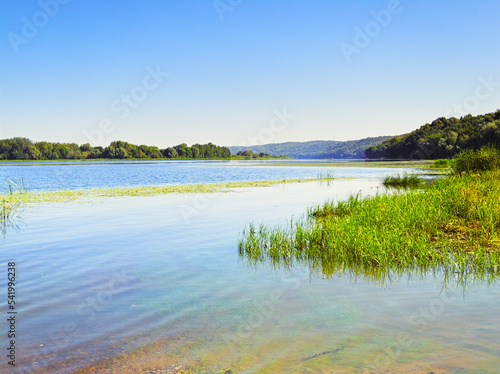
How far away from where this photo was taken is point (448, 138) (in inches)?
3991

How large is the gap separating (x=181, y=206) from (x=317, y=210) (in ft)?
24.1

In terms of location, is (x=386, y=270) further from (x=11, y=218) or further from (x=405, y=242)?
(x=11, y=218)

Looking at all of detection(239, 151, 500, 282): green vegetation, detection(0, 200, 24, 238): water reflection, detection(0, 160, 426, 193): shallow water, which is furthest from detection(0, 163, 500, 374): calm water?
detection(0, 160, 426, 193): shallow water

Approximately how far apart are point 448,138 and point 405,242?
104 metres

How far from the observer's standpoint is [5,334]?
18.2 ft

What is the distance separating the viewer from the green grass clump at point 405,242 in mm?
8453

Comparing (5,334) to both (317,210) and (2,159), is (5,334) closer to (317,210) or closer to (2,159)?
(317,210)
